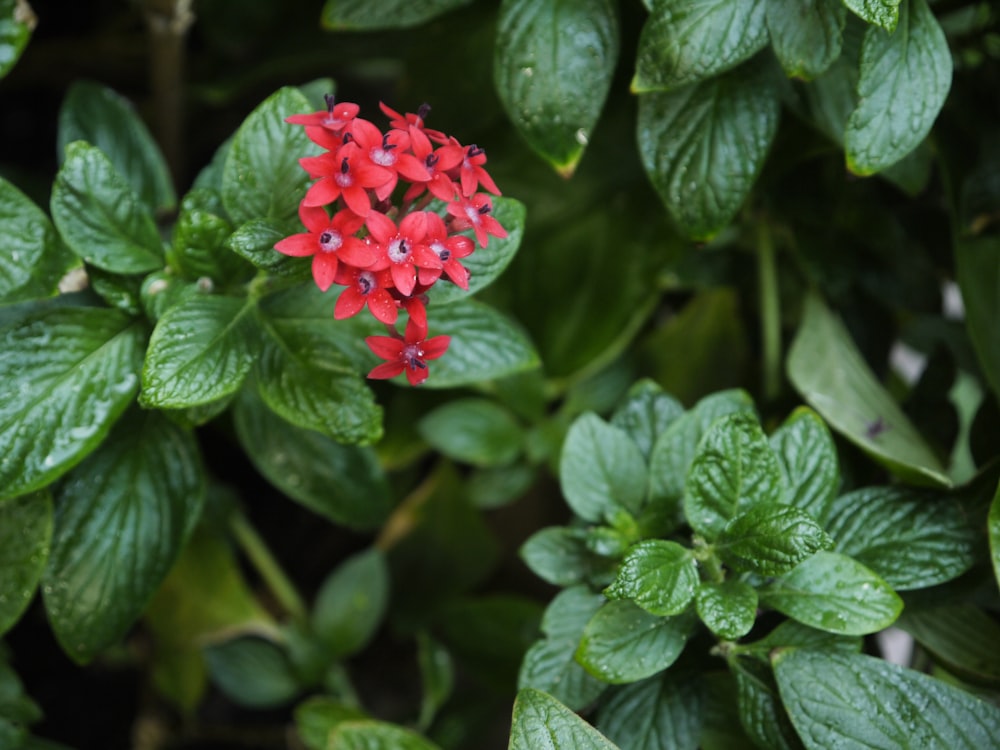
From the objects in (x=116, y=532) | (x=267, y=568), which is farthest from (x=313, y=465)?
(x=267, y=568)

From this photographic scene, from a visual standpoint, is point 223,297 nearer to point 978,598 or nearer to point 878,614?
point 878,614

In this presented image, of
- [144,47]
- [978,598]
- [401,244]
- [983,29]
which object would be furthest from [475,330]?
[144,47]

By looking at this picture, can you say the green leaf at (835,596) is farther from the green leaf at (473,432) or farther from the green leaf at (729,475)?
the green leaf at (473,432)

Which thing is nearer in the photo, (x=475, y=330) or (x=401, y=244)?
(x=401, y=244)

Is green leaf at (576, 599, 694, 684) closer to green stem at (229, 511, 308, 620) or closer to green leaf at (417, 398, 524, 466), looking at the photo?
green leaf at (417, 398, 524, 466)

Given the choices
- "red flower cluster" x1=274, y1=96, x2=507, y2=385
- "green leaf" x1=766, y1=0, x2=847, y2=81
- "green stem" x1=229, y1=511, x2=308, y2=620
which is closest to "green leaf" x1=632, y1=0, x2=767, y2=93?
"green leaf" x1=766, y1=0, x2=847, y2=81

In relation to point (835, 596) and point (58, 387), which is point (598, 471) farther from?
point (58, 387)

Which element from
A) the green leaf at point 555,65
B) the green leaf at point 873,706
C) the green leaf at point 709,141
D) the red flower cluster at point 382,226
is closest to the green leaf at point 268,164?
the red flower cluster at point 382,226
